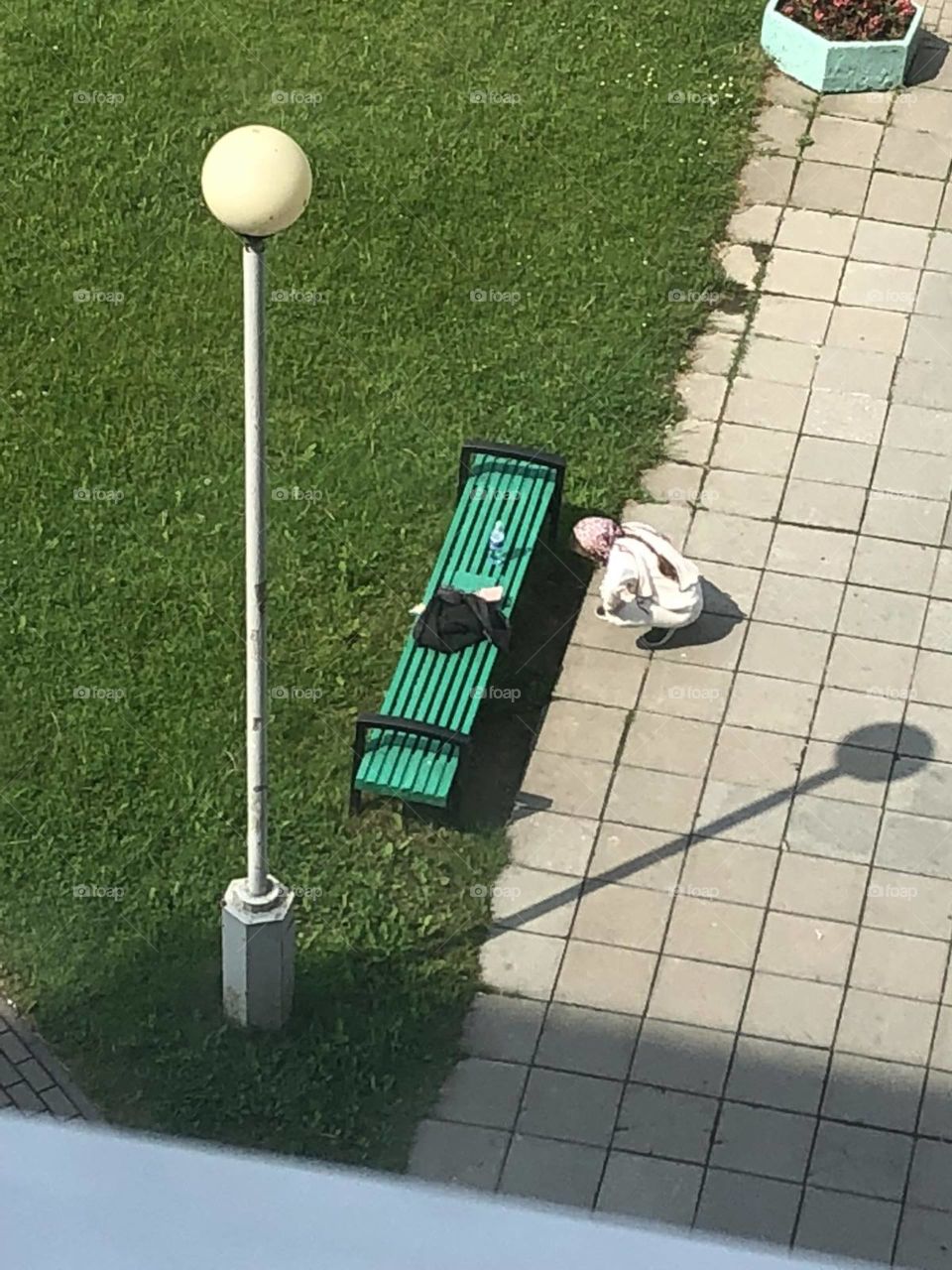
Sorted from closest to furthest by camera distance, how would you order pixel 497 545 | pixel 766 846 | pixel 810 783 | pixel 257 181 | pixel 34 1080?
pixel 257 181, pixel 34 1080, pixel 766 846, pixel 810 783, pixel 497 545

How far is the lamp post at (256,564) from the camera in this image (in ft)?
17.3

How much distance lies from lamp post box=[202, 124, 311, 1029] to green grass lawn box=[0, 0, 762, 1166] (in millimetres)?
283

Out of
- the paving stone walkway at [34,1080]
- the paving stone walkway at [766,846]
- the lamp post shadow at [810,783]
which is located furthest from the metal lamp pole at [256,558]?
the lamp post shadow at [810,783]

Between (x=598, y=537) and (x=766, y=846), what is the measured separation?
1554 mm

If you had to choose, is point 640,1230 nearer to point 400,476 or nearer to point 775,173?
point 400,476

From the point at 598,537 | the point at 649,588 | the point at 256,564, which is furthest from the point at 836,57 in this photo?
the point at 256,564

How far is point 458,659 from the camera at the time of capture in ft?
27.5

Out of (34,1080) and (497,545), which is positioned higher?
(497,545)

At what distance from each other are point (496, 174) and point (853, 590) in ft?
10.9

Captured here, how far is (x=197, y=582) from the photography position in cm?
895

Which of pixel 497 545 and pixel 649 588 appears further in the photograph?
pixel 497 545

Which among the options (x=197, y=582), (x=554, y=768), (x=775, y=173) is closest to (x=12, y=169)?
(x=197, y=582)

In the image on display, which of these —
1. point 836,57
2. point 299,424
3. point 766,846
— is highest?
point 836,57

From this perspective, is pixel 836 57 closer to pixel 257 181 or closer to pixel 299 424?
pixel 299 424
